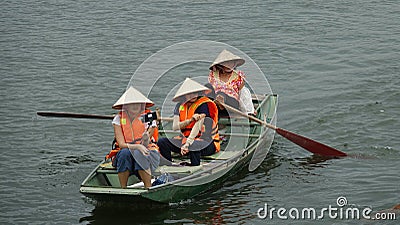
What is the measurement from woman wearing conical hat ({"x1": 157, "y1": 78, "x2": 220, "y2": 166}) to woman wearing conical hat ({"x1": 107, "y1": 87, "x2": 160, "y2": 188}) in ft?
2.04

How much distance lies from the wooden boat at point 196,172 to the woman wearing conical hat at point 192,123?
8.0 inches

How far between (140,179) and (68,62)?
7.54 metres

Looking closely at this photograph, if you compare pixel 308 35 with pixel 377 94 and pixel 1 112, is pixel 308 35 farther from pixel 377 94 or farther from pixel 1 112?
pixel 1 112

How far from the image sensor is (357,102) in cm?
1348

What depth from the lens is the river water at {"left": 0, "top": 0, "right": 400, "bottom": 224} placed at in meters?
9.65

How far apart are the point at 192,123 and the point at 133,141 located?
0.98 m

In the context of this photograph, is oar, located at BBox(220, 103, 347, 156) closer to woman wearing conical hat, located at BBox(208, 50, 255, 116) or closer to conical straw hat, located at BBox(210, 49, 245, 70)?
woman wearing conical hat, located at BBox(208, 50, 255, 116)

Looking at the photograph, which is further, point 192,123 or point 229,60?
point 229,60

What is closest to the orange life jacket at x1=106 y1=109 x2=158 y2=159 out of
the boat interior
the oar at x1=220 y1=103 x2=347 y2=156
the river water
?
the boat interior

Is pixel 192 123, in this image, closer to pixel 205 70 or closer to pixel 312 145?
pixel 312 145

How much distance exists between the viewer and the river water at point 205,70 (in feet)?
31.7

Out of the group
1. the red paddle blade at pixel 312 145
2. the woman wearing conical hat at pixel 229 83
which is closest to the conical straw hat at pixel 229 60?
the woman wearing conical hat at pixel 229 83
